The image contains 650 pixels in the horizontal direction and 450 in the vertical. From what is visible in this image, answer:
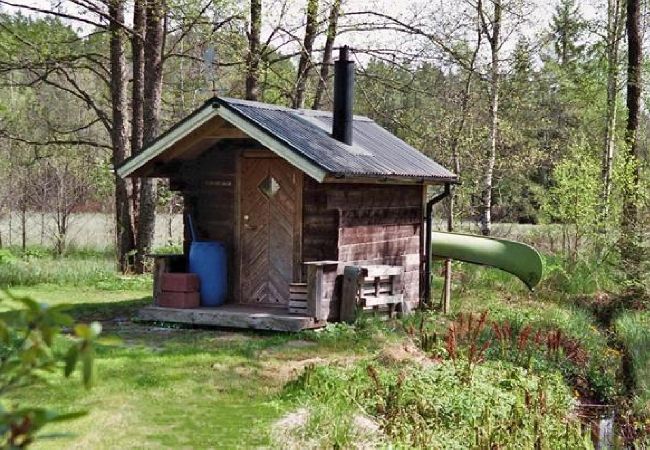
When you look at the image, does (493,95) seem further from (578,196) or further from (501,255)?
(501,255)

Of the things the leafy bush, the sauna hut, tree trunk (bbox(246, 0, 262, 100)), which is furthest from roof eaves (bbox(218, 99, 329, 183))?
tree trunk (bbox(246, 0, 262, 100))

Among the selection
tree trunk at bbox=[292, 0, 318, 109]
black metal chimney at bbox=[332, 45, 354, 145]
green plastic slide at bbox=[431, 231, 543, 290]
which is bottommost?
green plastic slide at bbox=[431, 231, 543, 290]

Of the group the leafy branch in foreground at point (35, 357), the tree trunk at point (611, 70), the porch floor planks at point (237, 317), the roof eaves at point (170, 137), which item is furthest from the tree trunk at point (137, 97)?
the leafy branch in foreground at point (35, 357)

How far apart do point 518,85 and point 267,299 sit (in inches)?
663

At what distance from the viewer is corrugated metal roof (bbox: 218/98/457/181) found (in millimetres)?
11250

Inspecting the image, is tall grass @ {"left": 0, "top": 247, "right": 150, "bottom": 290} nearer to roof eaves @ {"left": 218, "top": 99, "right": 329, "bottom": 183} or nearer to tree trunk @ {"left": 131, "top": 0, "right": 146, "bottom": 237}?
tree trunk @ {"left": 131, "top": 0, "right": 146, "bottom": 237}

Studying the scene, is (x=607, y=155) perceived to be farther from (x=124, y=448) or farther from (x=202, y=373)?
(x=124, y=448)

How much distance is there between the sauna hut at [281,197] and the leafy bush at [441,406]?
10.0 ft

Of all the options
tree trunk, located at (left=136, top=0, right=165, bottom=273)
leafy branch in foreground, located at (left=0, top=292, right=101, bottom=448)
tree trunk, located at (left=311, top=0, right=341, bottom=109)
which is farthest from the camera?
tree trunk, located at (left=311, top=0, right=341, bottom=109)

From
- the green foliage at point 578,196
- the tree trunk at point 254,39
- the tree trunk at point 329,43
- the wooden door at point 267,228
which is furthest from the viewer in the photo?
the tree trunk at point 329,43

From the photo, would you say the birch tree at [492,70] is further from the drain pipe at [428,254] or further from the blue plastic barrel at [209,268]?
the blue plastic barrel at [209,268]

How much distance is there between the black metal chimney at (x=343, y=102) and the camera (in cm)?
1271

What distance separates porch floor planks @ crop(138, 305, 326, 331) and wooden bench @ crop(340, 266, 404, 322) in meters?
0.53

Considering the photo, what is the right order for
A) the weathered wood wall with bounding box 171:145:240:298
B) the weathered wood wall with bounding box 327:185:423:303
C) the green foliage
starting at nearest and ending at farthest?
the weathered wood wall with bounding box 327:185:423:303, the weathered wood wall with bounding box 171:145:240:298, the green foliage
